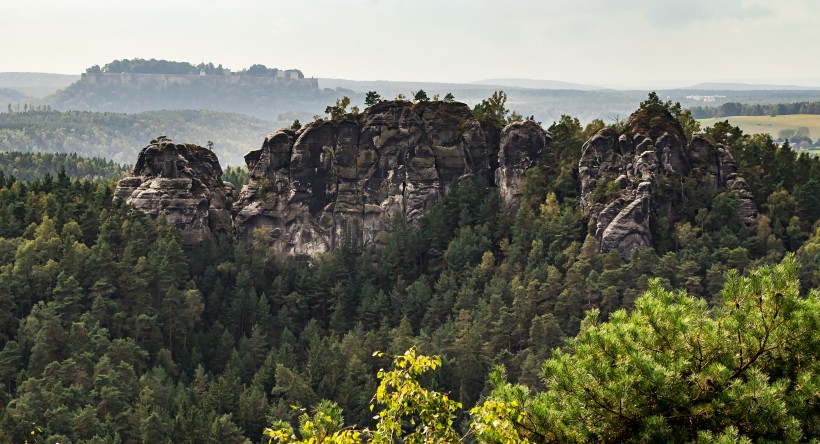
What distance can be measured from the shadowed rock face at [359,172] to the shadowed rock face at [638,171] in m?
17.5

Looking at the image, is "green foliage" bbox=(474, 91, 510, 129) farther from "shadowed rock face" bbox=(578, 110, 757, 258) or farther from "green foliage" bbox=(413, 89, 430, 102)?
"shadowed rock face" bbox=(578, 110, 757, 258)

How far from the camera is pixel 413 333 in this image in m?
114

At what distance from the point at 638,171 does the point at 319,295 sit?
4243 centimetres

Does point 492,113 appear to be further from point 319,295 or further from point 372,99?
point 319,295

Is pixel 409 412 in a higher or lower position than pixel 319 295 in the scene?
higher

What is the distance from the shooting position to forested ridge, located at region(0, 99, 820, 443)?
297 feet

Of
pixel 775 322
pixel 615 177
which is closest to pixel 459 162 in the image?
pixel 615 177

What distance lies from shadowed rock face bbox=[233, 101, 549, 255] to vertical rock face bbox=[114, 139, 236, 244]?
5.20 m

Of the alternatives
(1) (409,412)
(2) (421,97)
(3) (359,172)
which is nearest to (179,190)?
(3) (359,172)

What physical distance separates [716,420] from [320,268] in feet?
338

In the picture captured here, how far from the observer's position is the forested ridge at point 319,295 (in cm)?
9038

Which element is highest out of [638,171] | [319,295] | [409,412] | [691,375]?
[691,375]

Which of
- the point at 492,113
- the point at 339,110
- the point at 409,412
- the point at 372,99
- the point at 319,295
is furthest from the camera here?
the point at 372,99

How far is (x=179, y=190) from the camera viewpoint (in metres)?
125
